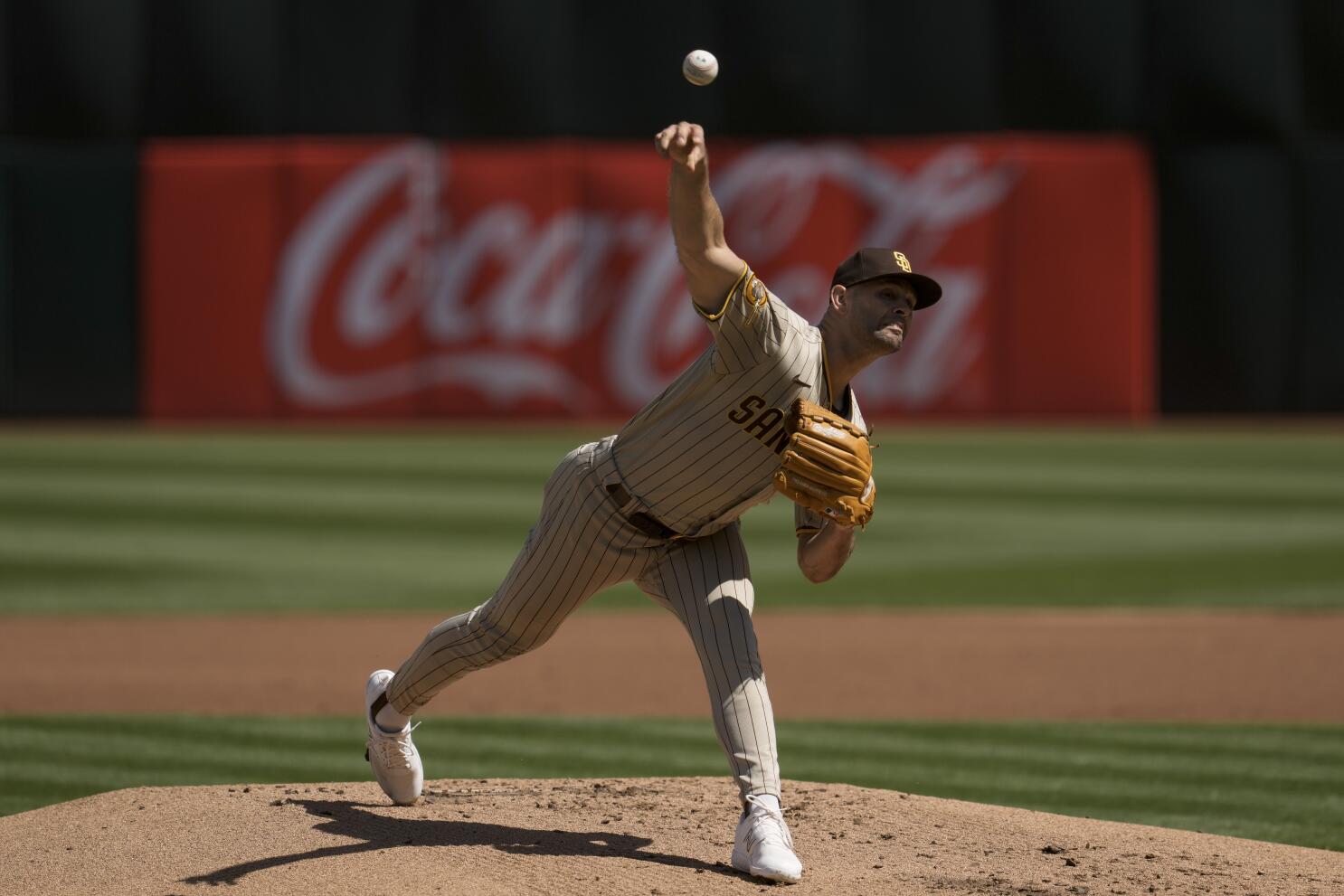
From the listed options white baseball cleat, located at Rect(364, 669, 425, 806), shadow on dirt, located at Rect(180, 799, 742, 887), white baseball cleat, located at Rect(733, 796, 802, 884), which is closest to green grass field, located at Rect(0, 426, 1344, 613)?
white baseball cleat, located at Rect(364, 669, 425, 806)

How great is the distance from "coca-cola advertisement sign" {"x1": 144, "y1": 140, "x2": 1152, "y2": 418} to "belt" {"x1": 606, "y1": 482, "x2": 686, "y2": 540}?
11274mm

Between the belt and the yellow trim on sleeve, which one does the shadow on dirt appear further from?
the yellow trim on sleeve

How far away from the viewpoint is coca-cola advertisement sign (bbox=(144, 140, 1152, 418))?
15336 mm

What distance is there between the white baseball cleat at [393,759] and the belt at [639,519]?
94cm

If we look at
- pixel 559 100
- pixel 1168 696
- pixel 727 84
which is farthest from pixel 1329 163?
pixel 1168 696

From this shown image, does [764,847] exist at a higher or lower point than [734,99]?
lower

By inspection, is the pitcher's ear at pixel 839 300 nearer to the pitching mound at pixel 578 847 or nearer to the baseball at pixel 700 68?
the baseball at pixel 700 68

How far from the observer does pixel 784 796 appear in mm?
4812

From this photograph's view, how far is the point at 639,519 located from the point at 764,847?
83 cm

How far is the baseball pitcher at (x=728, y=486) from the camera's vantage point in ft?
12.4

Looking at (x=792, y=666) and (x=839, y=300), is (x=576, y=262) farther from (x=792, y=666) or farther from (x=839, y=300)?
(x=839, y=300)

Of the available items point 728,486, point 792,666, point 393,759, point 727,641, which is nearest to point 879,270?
point 728,486

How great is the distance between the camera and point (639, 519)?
403 cm

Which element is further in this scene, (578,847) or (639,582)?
(639,582)
